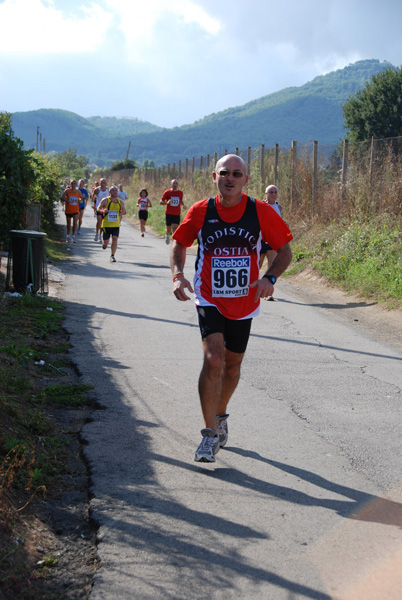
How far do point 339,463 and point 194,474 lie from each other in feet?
3.24

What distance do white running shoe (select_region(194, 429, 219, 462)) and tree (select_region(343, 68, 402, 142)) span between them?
157ft

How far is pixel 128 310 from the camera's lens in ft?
38.4

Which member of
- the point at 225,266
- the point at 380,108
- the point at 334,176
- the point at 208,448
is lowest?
the point at 208,448


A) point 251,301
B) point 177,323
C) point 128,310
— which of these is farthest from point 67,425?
point 128,310

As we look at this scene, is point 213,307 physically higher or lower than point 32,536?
higher

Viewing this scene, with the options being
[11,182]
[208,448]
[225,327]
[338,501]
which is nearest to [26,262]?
[11,182]

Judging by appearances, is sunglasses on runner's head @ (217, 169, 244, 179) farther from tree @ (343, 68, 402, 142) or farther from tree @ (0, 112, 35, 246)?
tree @ (343, 68, 402, 142)

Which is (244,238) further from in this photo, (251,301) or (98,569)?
(98,569)

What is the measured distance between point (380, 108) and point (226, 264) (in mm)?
48824

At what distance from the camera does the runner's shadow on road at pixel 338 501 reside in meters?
4.14

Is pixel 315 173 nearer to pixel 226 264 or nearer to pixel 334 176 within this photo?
pixel 334 176

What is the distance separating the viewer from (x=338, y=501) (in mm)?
4352

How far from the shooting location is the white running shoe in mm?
4938

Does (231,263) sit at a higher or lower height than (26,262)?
higher
